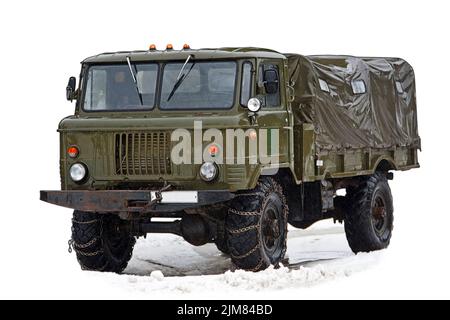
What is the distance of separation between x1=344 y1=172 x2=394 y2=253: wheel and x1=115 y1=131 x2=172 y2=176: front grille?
4.69 m

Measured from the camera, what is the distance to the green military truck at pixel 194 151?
57.8ft

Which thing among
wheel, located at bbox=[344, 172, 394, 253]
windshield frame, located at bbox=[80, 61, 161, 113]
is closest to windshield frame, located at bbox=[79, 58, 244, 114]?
windshield frame, located at bbox=[80, 61, 161, 113]

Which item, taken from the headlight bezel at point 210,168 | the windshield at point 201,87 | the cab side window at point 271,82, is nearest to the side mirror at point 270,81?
the cab side window at point 271,82

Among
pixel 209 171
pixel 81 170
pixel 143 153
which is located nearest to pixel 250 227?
pixel 209 171

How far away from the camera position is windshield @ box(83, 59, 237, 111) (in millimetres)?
18078

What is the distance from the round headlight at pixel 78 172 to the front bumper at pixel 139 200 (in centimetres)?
42

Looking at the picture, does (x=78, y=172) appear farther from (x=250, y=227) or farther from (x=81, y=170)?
(x=250, y=227)

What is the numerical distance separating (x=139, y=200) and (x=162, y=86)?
1.80m

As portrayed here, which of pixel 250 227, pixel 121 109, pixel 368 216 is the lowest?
pixel 368 216

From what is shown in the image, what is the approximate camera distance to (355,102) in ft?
70.3

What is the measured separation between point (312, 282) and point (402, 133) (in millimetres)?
6098

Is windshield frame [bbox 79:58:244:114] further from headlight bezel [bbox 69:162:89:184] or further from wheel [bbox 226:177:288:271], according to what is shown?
wheel [bbox 226:177:288:271]

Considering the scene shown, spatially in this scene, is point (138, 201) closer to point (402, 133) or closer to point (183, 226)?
point (183, 226)

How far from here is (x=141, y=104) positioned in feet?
60.2
